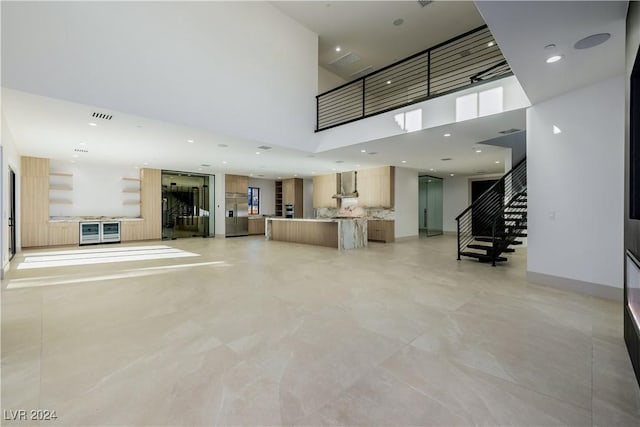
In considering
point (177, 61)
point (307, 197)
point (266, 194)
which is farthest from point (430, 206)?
point (177, 61)

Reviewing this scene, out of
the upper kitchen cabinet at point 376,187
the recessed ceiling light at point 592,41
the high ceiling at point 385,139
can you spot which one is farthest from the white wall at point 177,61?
the recessed ceiling light at point 592,41

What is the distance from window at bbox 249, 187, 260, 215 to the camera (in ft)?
47.1

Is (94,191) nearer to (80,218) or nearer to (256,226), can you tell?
(80,218)

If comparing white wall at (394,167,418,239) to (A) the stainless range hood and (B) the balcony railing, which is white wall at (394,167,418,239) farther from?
(B) the balcony railing

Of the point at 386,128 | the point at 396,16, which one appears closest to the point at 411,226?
the point at 386,128

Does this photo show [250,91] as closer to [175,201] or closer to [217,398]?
[217,398]

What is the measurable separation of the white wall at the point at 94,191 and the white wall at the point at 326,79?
8182mm

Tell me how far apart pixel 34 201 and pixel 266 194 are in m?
8.99

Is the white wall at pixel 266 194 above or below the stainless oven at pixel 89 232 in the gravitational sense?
above

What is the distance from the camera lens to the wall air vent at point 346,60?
9.38 m

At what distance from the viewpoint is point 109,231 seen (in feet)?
33.1

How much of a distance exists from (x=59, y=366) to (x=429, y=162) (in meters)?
9.79

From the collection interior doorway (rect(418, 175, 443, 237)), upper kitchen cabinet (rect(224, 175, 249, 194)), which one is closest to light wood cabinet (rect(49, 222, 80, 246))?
upper kitchen cabinet (rect(224, 175, 249, 194))

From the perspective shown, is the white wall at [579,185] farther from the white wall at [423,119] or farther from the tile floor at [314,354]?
the tile floor at [314,354]
